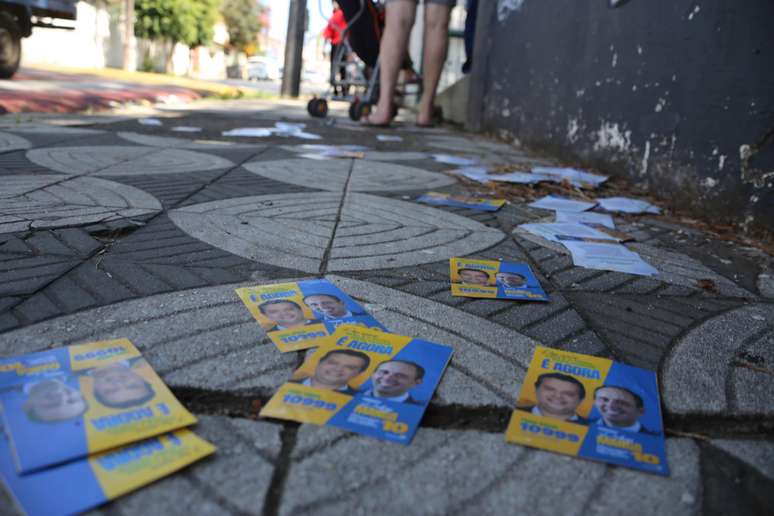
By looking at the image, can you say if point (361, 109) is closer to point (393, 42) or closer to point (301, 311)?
point (393, 42)

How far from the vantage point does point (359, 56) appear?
6.28 m

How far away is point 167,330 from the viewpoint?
1.21 metres

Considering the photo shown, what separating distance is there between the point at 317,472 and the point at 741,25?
2431 millimetres

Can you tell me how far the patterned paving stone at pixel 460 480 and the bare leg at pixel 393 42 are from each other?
496 cm

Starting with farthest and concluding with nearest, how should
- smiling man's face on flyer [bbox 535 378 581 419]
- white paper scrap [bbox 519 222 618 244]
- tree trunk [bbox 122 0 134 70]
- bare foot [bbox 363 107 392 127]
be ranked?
tree trunk [bbox 122 0 134 70]
bare foot [bbox 363 107 392 127]
white paper scrap [bbox 519 222 618 244]
smiling man's face on flyer [bbox 535 378 581 419]

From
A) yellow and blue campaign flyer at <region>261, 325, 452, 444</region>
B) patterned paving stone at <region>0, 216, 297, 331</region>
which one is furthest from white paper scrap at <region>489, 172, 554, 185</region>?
yellow and blue campaign flyer at <region>261, 325, 452, 444</region>

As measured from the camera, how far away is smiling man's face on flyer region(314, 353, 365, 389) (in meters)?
1.08

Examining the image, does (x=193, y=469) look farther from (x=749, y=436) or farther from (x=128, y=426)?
(x=749, y=436)

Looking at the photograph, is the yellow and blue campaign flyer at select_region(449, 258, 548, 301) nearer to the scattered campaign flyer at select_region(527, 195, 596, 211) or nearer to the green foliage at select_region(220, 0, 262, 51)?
the scattered campaign flyer at select_region(527, 195, 596, 211)

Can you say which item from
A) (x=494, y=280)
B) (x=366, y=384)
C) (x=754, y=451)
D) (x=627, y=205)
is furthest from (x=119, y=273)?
(x=627, y=205)

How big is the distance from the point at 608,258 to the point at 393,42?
4.05 metres

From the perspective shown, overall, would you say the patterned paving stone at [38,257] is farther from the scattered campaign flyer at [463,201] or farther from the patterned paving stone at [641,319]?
the scattered campaign flyer at [463,201]

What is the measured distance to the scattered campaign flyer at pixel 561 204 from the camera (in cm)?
271

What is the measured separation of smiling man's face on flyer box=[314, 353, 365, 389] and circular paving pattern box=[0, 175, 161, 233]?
1124 millimetres
